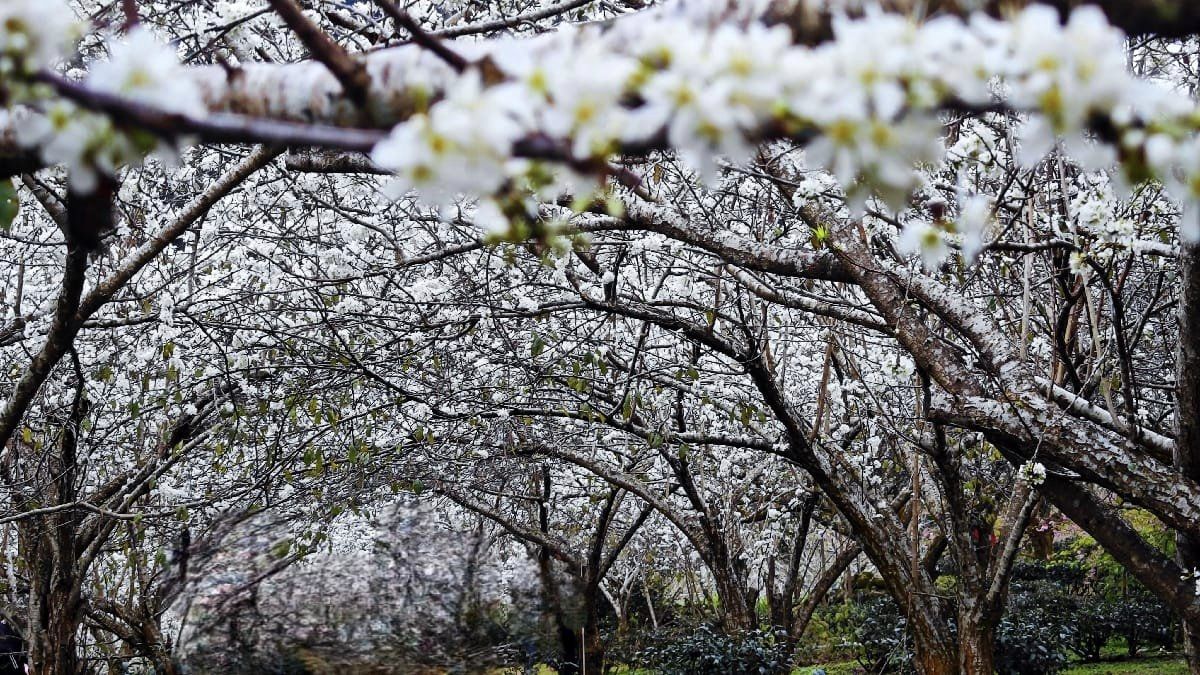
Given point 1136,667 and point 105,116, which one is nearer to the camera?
point 105,116

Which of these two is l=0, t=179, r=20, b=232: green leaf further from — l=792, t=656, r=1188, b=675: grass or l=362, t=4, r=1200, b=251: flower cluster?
l=792, t=656, r=1188, b=675: grass

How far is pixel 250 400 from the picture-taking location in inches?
229

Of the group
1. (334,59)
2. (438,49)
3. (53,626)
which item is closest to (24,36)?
(334,59)

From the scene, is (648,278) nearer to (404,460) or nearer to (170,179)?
(404,460)

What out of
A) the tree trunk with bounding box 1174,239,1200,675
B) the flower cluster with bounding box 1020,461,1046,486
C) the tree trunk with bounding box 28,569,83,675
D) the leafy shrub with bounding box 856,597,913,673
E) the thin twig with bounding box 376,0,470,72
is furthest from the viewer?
the leafy shrub with bounding box 856,597,913,673

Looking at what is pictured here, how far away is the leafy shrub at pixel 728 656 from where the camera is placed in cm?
832

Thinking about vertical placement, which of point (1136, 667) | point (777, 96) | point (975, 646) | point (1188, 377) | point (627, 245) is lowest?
point (1136, 667)

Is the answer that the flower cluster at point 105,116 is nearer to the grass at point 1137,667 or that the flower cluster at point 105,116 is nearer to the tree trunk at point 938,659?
the tree trunk at point 938,659

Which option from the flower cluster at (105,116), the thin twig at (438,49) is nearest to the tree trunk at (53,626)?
the flower cluster at (105,116)

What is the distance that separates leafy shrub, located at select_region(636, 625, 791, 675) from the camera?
27.3ft

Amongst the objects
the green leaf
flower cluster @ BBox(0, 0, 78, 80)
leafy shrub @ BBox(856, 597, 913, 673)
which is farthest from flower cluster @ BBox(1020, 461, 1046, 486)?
leafy shrub @ BBox(856, 597, 913, 673)

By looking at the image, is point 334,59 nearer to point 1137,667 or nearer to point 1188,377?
point 1188,377

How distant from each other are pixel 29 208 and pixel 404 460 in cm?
273

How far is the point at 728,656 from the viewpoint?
27.6 ft
